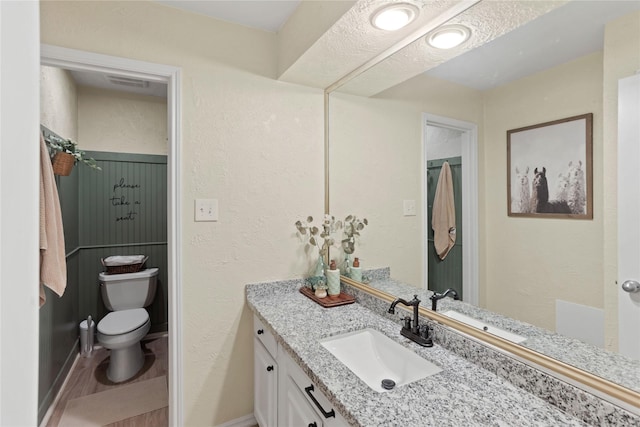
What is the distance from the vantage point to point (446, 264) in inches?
52.1

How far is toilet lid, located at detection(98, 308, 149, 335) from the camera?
7.47 ft

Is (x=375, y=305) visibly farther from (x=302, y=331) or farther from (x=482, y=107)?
(x=482, y=107)

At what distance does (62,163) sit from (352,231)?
1843 mm

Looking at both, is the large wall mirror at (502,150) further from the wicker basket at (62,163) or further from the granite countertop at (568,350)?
the wicker basket at (62,163)

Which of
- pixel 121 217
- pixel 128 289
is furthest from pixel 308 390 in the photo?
pixel 121 217

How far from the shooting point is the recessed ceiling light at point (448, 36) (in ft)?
→ 4.07

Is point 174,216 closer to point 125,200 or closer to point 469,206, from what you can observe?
point 469,206

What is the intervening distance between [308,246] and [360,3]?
1.30m

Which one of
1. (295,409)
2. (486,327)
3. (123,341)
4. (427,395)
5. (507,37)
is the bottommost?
(123,341)

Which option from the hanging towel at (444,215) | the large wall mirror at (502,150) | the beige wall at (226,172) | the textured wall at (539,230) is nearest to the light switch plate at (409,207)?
the large wall mirror at (502,150)

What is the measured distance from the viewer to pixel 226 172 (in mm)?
1758

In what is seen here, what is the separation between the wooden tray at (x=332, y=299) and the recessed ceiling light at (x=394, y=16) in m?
1.33

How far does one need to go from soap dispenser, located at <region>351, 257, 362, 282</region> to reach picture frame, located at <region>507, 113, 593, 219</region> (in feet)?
3.09

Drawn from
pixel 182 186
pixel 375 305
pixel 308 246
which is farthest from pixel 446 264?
pixel 182 186
